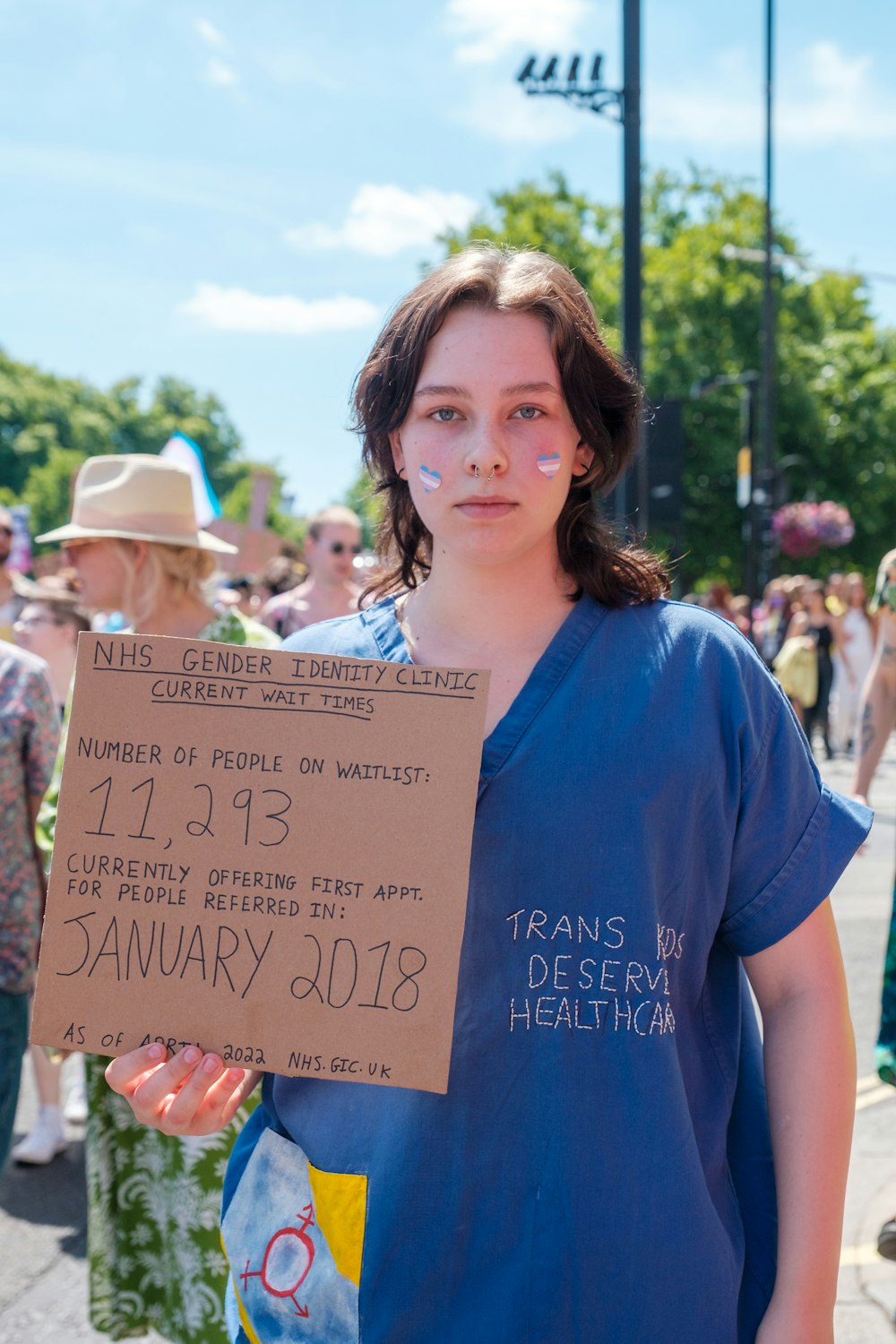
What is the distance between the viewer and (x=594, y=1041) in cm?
141

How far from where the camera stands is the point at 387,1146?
1.45m

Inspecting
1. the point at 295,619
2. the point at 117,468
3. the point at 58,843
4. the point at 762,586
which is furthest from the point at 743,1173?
the point at 762,586

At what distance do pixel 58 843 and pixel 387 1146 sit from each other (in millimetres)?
494

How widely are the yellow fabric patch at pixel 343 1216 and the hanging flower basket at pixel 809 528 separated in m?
23.9

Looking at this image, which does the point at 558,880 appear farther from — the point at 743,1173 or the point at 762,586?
the point at 762,586

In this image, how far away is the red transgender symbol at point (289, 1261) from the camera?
1.50 meters

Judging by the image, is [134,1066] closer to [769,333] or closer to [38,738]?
[38,738]

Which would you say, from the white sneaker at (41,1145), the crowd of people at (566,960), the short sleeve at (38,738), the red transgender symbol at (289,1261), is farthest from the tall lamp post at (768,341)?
the red transgender symbol at (289,1261)

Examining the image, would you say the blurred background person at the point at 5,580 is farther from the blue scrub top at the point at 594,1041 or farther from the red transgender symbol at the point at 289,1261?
the blue scrub top at the point at 594,1041

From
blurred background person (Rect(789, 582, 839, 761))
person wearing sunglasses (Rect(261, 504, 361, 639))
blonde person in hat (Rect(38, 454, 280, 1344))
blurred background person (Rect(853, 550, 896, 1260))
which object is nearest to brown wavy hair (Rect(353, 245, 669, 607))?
blonde person in hat (Rect(38, 454, 280, 1344))

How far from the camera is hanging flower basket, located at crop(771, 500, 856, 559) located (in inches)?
970

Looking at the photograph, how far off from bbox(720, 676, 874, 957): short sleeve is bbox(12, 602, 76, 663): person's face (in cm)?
477

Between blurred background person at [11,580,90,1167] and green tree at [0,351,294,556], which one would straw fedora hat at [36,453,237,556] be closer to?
blurred background person at [11,580,90,1167]

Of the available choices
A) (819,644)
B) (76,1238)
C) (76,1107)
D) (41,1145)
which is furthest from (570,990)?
(819,644)
